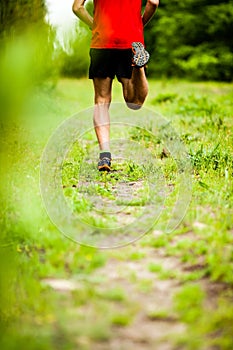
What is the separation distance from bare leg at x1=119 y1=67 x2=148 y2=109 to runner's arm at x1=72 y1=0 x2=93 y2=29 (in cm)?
50

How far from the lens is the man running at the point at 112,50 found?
4.59m

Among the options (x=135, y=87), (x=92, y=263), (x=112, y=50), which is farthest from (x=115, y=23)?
(x=92, y=263)

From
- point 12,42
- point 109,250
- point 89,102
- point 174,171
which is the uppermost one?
point 89,102

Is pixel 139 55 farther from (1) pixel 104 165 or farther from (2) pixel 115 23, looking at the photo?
(1) pixel 104 165

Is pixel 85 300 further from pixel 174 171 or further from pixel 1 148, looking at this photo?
pixel 174 171

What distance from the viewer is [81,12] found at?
4656mm

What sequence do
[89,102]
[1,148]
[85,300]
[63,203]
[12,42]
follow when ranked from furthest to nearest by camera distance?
[89,102] → [63,203] → [85,300] → [1,148] → [12,42]

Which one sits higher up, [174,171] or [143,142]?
[143,142]

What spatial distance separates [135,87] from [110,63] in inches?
13.5

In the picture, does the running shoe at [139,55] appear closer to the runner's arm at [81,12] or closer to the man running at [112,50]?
the man running at [112,50]

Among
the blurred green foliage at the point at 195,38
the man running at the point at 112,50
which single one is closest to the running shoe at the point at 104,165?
the man running at the point at 112,50

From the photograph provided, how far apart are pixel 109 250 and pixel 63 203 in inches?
24.7

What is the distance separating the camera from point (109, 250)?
9.90ft

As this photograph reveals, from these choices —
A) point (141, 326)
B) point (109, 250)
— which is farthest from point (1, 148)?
point (109, 250)
